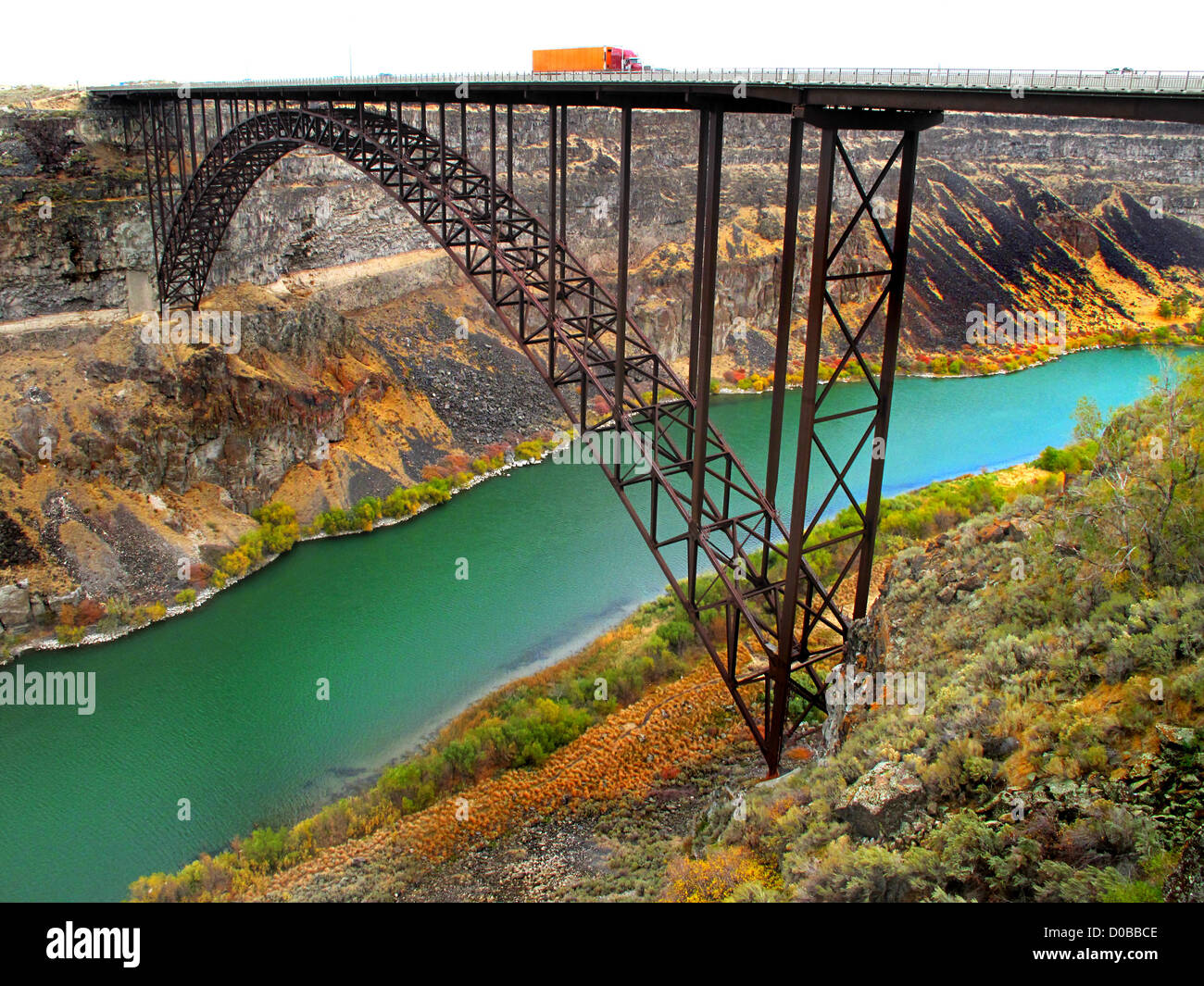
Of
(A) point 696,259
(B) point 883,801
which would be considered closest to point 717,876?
(B) point 883,801

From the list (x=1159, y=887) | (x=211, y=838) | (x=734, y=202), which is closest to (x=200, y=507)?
(x=211, y=838)

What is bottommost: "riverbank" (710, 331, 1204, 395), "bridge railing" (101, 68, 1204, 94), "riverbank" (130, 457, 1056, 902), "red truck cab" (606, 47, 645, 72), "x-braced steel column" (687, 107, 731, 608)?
"riverbank" (130, 457, 1056, 902)

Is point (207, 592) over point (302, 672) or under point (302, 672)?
over

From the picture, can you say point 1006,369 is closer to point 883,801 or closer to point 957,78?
point 957,78

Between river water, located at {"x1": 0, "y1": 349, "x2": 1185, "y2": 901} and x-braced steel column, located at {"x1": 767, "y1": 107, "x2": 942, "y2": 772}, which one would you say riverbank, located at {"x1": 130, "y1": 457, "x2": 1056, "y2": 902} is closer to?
river water, located at {"x1": 0, "y1": 349, "x2": 1185, "y2": 901}

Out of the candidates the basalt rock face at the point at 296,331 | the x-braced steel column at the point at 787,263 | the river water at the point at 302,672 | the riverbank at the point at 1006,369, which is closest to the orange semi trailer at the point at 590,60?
the x-braced steel column at the point at 787,263

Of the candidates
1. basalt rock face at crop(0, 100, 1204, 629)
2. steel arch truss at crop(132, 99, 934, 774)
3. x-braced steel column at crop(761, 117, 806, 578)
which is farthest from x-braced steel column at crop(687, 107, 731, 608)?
basalt rock face at crop(0, 100, 1204, 629)
